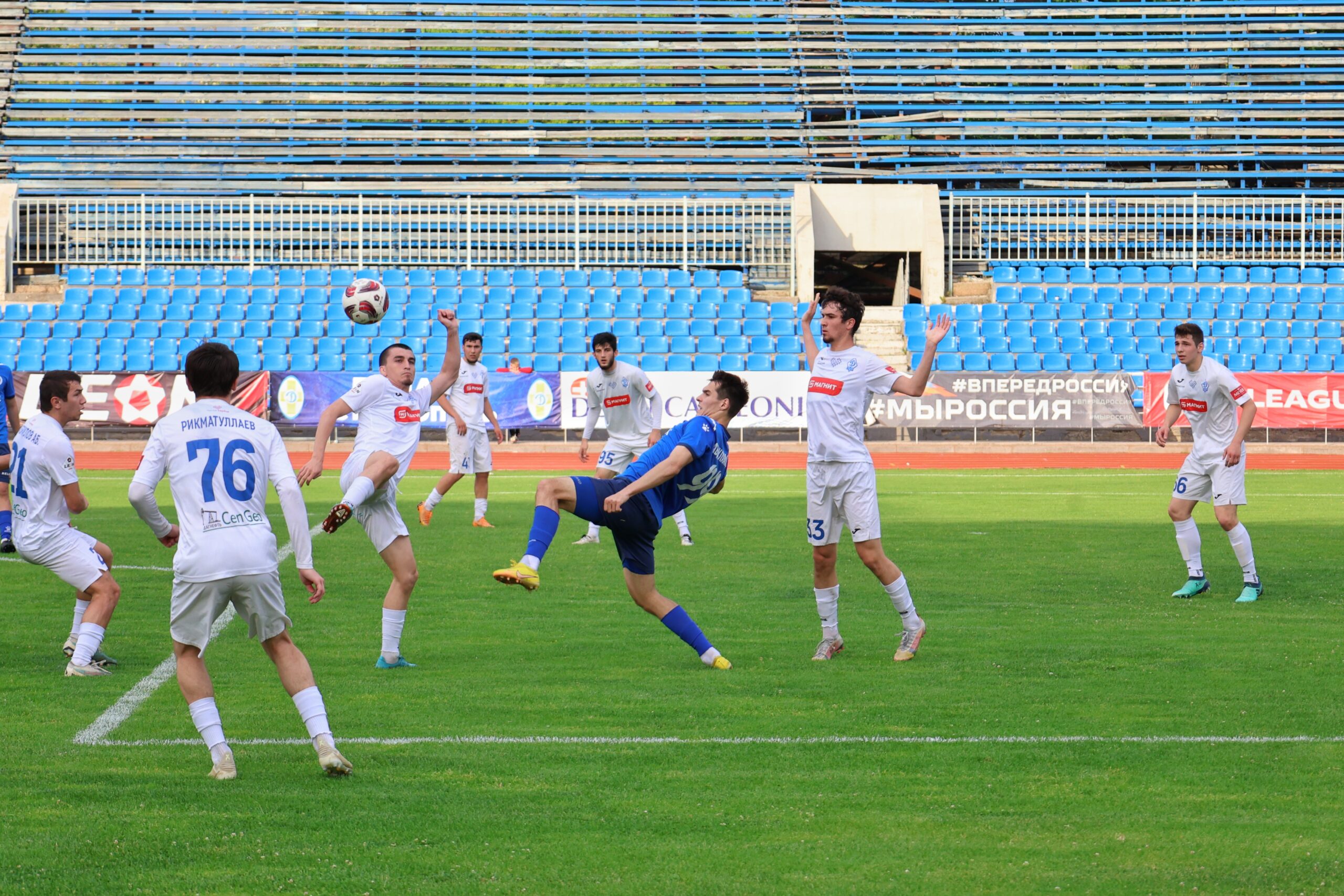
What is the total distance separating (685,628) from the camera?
7.99m

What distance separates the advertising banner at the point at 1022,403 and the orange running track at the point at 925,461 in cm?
66

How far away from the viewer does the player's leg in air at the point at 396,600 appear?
322 inches

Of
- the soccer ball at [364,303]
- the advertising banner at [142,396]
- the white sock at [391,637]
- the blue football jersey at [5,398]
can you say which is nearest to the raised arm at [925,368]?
the white sock at [391,637]

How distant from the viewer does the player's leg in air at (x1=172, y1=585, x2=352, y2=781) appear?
5605mm

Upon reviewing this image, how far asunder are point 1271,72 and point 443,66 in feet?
82.4

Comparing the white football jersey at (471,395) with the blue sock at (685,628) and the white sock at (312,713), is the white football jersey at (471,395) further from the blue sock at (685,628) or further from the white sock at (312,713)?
the white sock at (312,713)

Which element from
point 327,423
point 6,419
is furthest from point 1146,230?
point 327,423

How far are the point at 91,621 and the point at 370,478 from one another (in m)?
1.76

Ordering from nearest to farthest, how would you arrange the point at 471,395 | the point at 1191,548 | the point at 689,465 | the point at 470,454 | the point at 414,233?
the point at 689,465 → the point at 1191,548 → the point at 470,454 → the point at 471,395 → the point at 414,233

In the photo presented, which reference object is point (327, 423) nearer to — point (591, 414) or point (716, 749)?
point (716, 749)

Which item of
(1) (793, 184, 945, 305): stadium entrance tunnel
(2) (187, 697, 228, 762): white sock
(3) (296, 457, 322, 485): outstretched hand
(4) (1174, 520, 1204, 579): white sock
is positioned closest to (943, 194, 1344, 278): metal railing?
(1) (793, 184, 945, 305): stadium entrance tunnel

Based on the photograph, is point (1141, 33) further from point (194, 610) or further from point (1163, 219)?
point (194, 610)

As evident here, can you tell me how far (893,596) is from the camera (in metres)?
8.43

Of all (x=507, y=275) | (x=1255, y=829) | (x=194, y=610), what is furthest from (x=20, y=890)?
(x=507, y=275)
